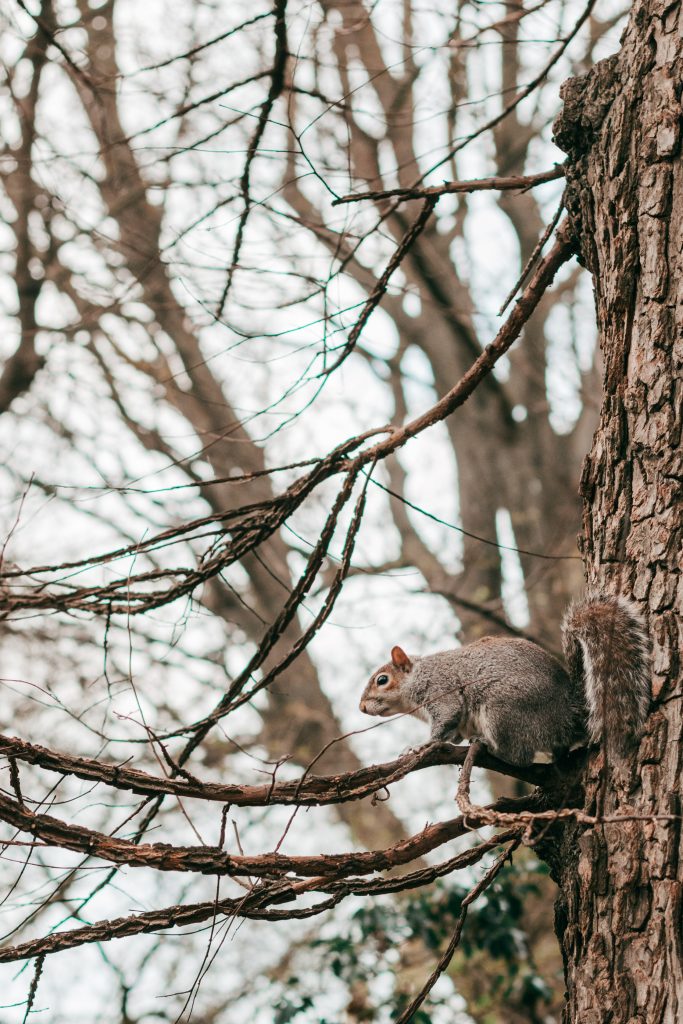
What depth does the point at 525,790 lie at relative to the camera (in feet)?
18.0

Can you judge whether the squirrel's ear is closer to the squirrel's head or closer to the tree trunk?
the squirrel's head

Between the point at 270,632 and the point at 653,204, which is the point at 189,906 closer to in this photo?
the point at 270,632

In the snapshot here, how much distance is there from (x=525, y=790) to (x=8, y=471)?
4.47 meters

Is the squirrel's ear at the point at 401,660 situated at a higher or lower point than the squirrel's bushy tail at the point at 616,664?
higher

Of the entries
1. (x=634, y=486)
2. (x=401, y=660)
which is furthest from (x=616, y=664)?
(x=401, y=660)

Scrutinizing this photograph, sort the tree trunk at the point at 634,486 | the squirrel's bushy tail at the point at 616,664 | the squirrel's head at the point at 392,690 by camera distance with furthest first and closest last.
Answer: the squirrel's head at the point at 392,690
the squirrel's bushy tail at the point at 616,664
the tree trunk at the point at 634,486

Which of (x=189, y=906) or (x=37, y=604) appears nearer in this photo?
(x=189, y=906)

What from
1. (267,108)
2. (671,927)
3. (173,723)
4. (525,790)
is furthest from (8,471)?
(671,927)

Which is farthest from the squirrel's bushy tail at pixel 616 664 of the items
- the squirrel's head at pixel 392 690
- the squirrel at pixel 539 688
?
the squirrel's head at pixel 392 690

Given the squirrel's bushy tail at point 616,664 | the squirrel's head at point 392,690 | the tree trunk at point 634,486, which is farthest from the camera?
the squirrel's head at point 392,690

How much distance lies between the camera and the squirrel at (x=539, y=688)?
82.0 inches

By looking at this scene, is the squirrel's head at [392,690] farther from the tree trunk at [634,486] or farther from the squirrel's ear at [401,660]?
the tree trunk at [634,486]

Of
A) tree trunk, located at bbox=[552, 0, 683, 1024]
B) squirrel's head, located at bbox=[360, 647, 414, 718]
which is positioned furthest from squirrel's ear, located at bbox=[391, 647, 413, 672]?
tree trunk, located at bbox=[552, 0, 683, 1024]

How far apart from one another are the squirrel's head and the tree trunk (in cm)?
111
